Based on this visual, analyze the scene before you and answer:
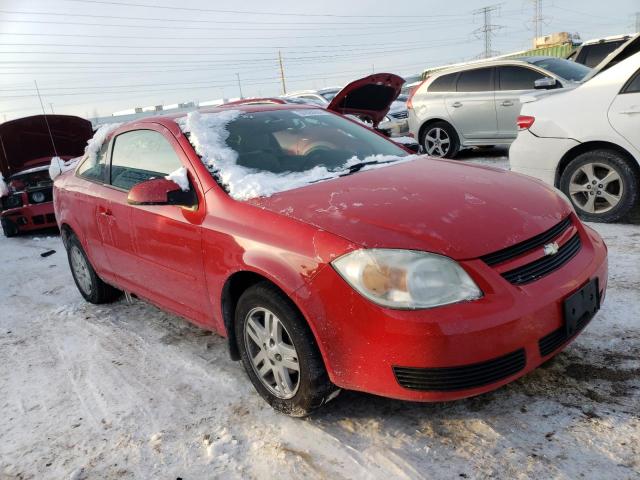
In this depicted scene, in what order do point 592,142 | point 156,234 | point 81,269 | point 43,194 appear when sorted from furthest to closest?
1. point 43,194
2. point 592,142
3. point 81,269
4. point 156,234

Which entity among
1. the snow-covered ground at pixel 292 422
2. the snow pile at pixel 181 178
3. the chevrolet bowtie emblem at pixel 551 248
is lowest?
the snow-covered ground at pixel 292 422

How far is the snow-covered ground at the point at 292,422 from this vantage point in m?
2.07

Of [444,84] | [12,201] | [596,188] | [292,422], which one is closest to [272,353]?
[292,422]

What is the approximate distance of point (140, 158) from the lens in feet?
11.3

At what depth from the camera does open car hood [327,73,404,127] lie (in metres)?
6.68

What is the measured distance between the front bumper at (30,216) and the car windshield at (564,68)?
25.6 feet

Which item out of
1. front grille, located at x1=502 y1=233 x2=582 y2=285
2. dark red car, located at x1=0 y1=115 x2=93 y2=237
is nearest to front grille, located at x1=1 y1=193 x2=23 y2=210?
dark red car, located at x1=0 y1=115 x2=93 y2=237

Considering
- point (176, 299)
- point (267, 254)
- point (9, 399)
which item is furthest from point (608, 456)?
point (9, 399)

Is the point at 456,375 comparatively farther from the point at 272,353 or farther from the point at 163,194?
the point at 163,194

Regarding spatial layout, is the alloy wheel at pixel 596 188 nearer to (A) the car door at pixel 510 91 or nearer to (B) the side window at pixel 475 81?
(A) the car door at pixel 510 91

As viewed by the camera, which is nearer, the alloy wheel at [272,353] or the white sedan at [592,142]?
the alloy wheel at [272,353]

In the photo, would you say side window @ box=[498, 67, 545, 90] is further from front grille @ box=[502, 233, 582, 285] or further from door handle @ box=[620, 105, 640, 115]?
front grille @ box=[502, 233, 582, 285]

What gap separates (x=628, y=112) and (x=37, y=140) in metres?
7.93

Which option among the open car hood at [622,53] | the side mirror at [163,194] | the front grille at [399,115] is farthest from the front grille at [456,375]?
the front grille at [399,115]
